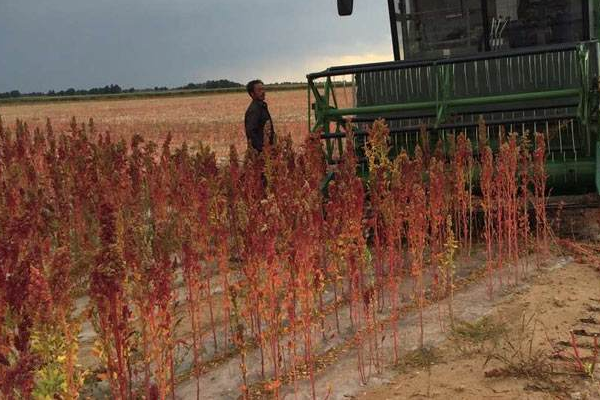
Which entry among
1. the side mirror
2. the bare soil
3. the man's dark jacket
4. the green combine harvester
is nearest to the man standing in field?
the man's dark jacket

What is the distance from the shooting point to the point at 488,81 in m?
7.45

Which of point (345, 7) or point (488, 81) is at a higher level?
point (345, 7)

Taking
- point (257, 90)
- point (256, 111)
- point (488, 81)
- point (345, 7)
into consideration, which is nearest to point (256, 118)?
point (256, 111)

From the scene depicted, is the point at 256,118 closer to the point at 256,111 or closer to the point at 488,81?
the point at 256,111

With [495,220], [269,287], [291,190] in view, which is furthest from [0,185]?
[495,220]

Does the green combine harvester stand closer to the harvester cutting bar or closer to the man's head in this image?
the harvester cutting bar

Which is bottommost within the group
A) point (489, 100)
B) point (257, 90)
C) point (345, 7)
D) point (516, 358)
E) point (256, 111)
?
point (516, 358)

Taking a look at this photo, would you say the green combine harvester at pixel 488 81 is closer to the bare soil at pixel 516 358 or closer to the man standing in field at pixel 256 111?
the man standing in field at pixel 256 111

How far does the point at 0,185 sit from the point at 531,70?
5.87 metres

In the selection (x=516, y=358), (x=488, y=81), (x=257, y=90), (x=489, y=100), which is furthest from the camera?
(x=257, y=90)

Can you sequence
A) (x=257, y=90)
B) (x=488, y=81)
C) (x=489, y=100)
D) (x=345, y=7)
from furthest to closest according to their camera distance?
(x=345, y=7) → (x=257, y=90) → (x=488, y=81) → (x=489, y=100)

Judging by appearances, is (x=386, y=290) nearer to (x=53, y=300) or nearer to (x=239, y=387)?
(x=239, y=387)

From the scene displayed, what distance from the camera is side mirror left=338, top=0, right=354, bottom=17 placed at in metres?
7.77

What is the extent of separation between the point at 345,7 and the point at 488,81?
1855 millimetres
